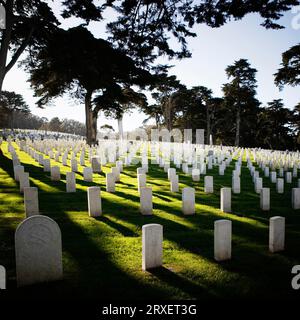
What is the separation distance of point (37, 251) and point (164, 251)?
204 centimetres

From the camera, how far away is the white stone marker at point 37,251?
3482mm

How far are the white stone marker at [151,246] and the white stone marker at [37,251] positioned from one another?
117 centimetres

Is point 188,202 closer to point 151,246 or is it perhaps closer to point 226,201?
point 226,201

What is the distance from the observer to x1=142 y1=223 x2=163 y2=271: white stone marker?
403cm

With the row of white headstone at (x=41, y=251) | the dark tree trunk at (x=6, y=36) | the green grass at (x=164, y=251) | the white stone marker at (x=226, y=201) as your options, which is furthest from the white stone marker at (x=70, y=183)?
the dark tree trunk at (x=6, y=36)

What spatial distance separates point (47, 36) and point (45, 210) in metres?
7.32

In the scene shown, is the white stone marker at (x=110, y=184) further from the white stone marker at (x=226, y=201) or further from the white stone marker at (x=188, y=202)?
the white stone marker at (x=226, y=201)

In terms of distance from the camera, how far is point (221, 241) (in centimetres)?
432

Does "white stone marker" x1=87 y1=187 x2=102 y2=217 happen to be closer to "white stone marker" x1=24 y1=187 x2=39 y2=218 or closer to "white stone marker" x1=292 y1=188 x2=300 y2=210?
"white stone marker" x1=24 y1=187 x2=39 y2=218

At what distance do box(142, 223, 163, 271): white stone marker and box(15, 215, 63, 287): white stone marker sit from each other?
1168mm

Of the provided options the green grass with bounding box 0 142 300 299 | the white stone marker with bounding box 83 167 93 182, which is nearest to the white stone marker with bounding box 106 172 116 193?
the green grass with bounding box 0 142 300 299

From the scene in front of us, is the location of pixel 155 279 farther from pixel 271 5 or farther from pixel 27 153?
pixel 27 153
